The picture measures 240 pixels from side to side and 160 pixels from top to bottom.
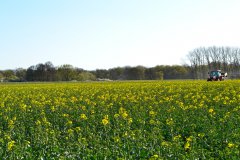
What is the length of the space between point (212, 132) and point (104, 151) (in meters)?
3.02

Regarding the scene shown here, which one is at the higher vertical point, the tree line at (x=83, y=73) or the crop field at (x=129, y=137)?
the tree line at (x=83, y=73)

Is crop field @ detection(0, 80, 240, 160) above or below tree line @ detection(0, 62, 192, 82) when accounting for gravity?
below

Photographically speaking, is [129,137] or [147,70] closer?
[129,137]

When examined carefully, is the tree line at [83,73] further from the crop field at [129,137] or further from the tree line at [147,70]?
the crop field at [129,137]

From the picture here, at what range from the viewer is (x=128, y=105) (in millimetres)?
15422

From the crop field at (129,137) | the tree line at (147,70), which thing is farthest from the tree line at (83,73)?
the crop field at (129,137)

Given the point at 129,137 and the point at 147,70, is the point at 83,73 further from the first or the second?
the point at 129,137

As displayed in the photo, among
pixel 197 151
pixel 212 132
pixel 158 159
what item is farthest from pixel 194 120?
pixel 158 159

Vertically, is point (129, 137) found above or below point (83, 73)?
below

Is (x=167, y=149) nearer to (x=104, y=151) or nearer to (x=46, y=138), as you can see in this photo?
(x=104, y=151)

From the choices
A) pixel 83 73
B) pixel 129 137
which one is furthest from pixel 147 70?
pixel 129 137

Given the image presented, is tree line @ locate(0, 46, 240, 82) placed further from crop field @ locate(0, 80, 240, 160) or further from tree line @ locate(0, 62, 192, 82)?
crop field @ locate(0, 80, 240, 160)

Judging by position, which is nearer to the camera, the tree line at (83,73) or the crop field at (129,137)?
the crop field at (129,137)

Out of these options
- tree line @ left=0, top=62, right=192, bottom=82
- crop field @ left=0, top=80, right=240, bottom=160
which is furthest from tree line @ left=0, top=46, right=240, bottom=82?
crop field @ left=0, top=80, right=240, bottom=160
